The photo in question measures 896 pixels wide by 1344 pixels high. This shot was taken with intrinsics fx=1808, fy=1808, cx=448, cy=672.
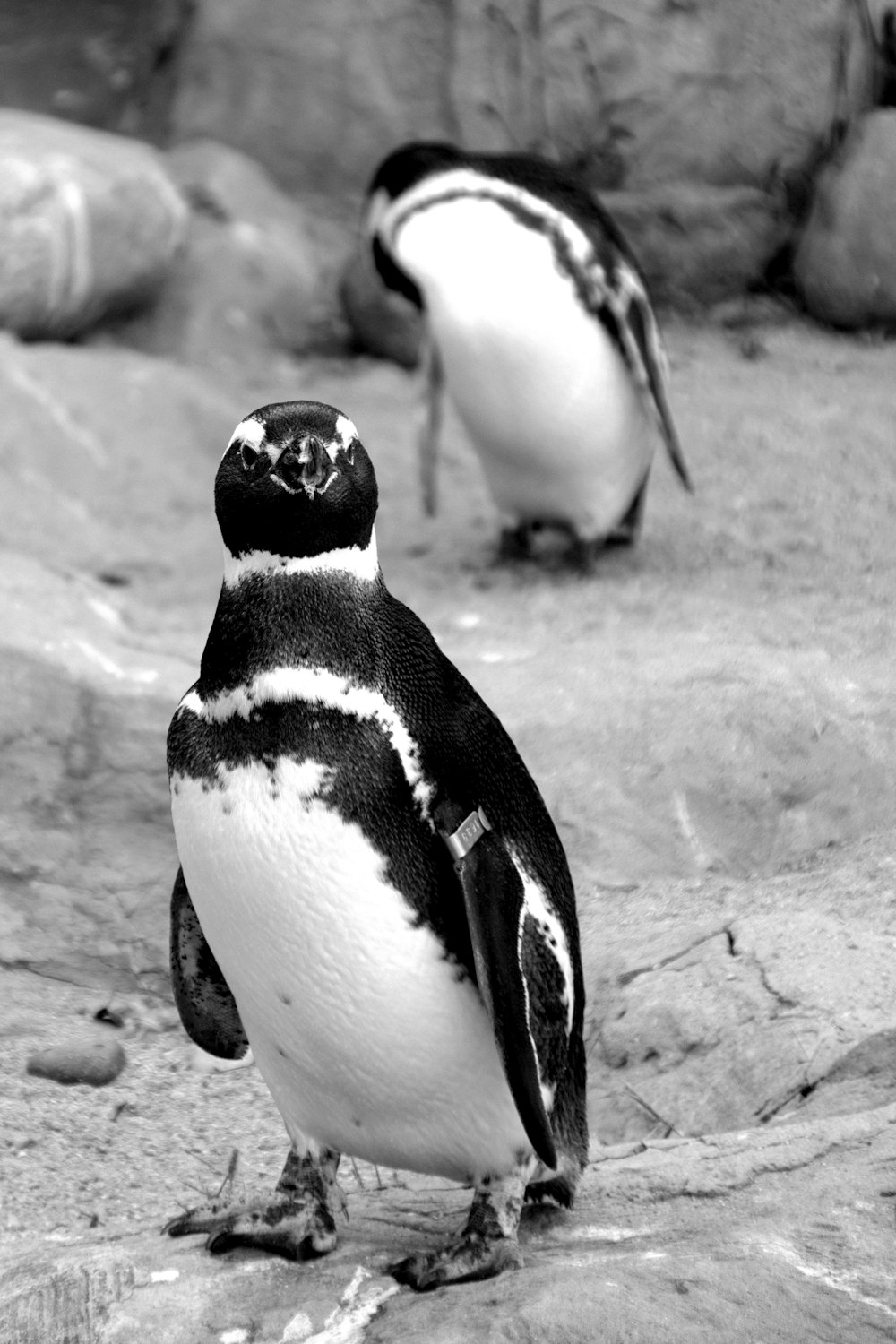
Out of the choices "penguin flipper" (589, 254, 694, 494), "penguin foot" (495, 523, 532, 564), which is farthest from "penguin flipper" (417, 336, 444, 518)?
"penguin flipper" (589, 254, 694, 494)

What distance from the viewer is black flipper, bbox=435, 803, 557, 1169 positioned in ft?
6.28

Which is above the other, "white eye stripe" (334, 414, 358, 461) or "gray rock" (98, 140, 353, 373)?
"white eye stripe" (334, 414, 358, 461)

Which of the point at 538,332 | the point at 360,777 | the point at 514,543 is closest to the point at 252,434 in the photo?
the point at 360,777

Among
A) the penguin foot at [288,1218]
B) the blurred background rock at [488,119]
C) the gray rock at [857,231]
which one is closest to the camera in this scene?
the penguin foot at [288,1218]

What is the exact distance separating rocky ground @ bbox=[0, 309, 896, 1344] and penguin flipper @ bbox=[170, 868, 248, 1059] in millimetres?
273

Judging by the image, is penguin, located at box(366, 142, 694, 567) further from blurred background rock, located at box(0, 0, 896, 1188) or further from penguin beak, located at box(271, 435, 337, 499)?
penguin beak, located at box(271, 435, 337, 499)

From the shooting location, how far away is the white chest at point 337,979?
6.26 ft

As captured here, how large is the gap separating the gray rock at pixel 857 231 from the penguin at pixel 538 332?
225 cm

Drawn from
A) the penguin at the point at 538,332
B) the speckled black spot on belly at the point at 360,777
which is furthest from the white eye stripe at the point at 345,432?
the penguin at the point at 538,332

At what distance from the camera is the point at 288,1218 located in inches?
83.4

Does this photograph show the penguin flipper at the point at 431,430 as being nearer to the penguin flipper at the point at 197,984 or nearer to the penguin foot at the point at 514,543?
the penguin foot at the point at 514,543

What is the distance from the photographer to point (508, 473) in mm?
5211

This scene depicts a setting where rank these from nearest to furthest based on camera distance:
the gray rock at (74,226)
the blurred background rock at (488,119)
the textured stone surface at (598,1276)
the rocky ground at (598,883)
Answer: the textured stone surface at (598,1276), the rocky ground at (598,883), the gray rock at (74,226), the blurred background rock at (488,119)

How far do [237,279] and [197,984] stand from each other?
5492mm
